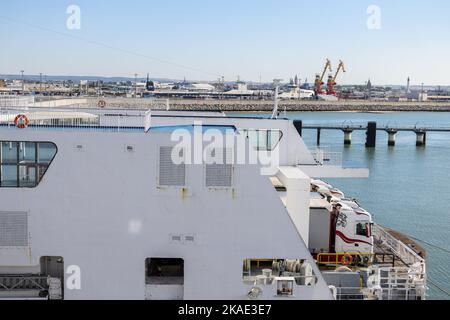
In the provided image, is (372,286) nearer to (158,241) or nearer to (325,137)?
(158,241)

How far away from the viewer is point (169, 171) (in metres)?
8.13

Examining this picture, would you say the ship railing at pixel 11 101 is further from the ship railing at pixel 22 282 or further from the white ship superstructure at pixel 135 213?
the ship railing at pixel 22 282

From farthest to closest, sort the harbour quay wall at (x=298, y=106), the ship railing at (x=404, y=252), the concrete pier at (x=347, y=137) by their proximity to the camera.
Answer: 1. the harbour quay wall at (x=298, y=106)
2. the concrete pier at (x=347, y=137)
3. the ship railing at (x=404, y=252)

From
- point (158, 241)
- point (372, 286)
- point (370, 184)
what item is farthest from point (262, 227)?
point (370, 184)

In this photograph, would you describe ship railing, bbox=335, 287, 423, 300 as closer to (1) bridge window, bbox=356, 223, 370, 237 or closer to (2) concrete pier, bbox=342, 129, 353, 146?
(1) bridge window, bbox=356, 223, 370, 237

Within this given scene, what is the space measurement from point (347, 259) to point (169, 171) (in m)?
4.08

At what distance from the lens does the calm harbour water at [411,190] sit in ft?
64.5

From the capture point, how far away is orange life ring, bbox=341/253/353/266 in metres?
10.0

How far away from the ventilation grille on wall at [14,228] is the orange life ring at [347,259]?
561cm

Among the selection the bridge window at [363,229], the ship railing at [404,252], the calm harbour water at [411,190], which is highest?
the bridge window at [363,229]

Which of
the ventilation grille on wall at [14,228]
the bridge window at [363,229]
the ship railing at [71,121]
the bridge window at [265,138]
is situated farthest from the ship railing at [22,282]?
the bridge window at [363,229]

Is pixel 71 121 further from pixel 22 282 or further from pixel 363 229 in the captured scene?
pixel 363 229

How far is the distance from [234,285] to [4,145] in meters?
4.12

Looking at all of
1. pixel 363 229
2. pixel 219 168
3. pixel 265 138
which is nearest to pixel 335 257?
pixel 363 229
